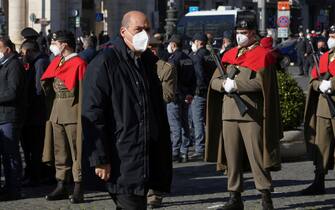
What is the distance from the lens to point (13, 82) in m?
9.71

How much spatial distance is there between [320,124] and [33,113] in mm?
3577

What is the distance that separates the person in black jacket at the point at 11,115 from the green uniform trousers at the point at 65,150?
0.51 m

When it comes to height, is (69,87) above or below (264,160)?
above

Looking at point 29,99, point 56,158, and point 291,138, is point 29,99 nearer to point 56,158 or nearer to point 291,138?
point 56,158

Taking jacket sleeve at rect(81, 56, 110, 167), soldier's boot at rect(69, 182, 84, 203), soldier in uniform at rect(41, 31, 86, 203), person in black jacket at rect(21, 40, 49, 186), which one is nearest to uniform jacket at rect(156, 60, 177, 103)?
person in black jacket at rect(21, 40, 49, 186)

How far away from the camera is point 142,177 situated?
20.0 feet

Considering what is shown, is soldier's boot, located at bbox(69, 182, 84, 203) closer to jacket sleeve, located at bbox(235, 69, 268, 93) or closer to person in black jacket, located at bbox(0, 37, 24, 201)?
person in black jacket, located at bbox(0, 37, 24, 201)

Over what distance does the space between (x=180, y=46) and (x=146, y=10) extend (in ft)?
163

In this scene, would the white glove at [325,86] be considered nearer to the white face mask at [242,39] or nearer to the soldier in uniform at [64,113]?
the white face mask at [242,39]

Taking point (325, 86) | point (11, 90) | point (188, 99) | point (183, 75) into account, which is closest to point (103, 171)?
point (11, 90)

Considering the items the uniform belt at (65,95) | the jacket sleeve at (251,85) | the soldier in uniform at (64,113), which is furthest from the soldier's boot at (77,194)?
the jacket sleeve at (251,85)

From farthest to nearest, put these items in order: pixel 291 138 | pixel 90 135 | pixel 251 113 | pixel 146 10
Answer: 1. pixel 146 10
2. pixel 291 138
3. pixel 251 113
4. pixel 90 135

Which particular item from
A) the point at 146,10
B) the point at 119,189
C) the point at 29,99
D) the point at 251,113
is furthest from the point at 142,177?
the point at 146,10

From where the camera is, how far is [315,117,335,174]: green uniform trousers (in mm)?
9758
